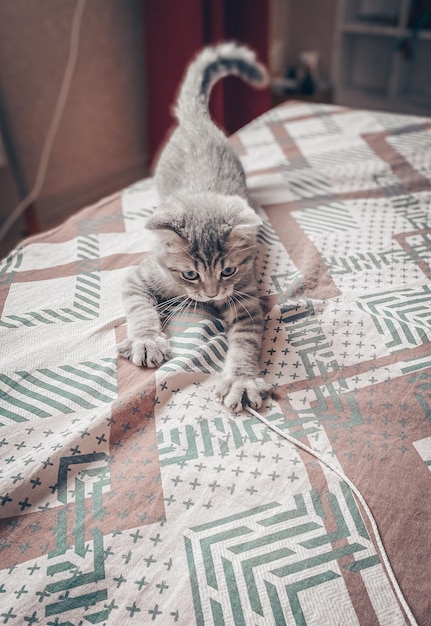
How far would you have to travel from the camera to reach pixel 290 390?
0.74 metres

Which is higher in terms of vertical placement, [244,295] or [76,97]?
[76,97]

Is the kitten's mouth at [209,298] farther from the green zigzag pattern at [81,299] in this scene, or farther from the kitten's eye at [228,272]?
the green zigzag pattern at [81,299]

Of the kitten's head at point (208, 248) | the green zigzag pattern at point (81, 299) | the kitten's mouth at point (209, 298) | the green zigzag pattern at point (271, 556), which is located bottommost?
the green zigzag pattern at point (271, 556)

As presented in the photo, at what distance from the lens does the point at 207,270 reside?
948mm

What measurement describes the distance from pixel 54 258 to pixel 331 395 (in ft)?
2.19

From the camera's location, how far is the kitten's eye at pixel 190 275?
96cm

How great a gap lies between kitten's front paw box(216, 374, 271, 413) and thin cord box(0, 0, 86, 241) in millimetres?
1719

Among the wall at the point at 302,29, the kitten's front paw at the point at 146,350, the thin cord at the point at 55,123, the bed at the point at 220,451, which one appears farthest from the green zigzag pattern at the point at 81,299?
the wall at the point at 302,29

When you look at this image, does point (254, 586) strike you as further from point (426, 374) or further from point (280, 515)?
point (426, 374)

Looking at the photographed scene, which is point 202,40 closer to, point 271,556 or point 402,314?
point 402,314

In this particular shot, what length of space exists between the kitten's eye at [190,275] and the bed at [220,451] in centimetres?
10

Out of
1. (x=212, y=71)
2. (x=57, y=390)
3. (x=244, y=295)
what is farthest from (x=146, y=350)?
(x=212, y=71)

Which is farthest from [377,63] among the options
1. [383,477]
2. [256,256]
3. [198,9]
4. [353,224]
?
[383,477]

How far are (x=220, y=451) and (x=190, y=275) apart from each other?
42 centimetres
